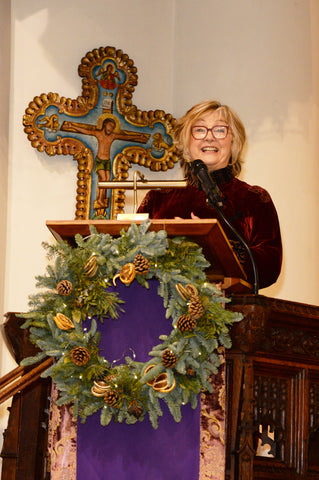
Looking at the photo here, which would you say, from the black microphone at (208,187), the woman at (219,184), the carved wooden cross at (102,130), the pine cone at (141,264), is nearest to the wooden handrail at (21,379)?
the pine cone at (141,264)

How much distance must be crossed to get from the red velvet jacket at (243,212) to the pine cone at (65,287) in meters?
0.99

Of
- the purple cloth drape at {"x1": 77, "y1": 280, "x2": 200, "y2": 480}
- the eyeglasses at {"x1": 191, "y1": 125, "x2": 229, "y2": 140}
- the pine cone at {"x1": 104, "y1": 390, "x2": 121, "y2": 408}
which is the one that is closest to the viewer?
the pine cone at {"x1": 104, "y1": 390, "x2": 121, "y2": 408}

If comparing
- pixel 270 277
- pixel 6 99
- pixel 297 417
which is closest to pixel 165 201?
pixel 270 277

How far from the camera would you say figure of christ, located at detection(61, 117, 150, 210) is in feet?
18.3

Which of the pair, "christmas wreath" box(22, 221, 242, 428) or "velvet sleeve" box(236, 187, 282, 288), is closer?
"christmas wreath" box(22, 221, 242, 428)

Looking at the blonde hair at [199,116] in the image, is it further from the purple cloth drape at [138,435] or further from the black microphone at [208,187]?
the purple cloth drape at [138,435]

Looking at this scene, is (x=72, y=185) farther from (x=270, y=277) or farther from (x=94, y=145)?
(x=270, y=277)

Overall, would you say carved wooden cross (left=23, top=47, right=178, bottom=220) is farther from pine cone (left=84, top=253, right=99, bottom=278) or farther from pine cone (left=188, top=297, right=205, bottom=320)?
pine cone (left=188, top=297, right=205, bottom=320)

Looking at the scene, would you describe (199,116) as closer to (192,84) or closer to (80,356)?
(80,356)

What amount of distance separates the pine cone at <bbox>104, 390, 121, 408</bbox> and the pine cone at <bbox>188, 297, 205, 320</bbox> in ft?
1.21

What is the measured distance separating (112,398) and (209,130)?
5.55 ft

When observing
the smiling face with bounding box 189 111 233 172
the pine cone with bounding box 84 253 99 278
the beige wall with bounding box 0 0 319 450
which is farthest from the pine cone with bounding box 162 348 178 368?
the beige wall with bounding box 0 0 319 450

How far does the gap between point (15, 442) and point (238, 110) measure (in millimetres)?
3111

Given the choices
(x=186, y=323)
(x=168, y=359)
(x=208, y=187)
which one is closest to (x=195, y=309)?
(x=186, y=323)
